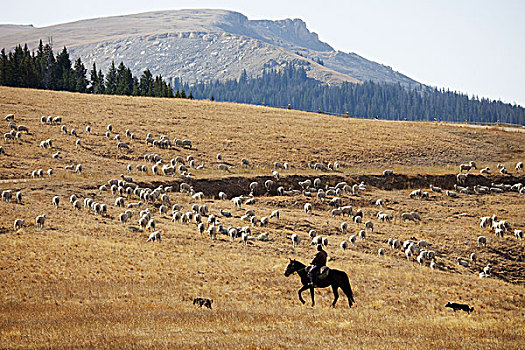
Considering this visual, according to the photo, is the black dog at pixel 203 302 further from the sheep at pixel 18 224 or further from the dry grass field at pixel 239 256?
the sheep at pixel 18 224

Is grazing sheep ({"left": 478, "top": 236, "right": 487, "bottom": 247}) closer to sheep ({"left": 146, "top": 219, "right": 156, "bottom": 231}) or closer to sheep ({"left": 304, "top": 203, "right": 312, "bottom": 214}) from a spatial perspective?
sheep ({"left": 304, "top": 203, "right": 312, "bottom": 214})

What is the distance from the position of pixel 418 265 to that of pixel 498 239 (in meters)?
9.26

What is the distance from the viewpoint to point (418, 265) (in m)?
30.3

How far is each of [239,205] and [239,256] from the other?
13921 millimetres

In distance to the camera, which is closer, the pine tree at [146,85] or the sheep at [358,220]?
the sheep at [358,220]

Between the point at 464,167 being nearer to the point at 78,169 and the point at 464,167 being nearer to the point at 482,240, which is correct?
the point at 482,240

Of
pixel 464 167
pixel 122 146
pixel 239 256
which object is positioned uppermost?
pixel 122 146

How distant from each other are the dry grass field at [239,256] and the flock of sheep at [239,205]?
0.52m

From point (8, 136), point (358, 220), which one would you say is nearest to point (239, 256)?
point (358, 220)

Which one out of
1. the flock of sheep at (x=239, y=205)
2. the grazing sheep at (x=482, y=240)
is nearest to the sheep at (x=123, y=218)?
the flock of sheep at (x=239, y=205)

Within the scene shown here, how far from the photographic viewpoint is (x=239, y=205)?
132 feet

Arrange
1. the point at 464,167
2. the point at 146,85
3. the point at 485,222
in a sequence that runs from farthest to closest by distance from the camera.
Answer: the point at 146,85 → the point at 464,167 → the point at 485,222

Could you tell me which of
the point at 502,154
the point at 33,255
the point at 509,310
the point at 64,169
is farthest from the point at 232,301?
the point at 502,154

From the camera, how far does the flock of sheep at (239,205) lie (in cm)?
3184
